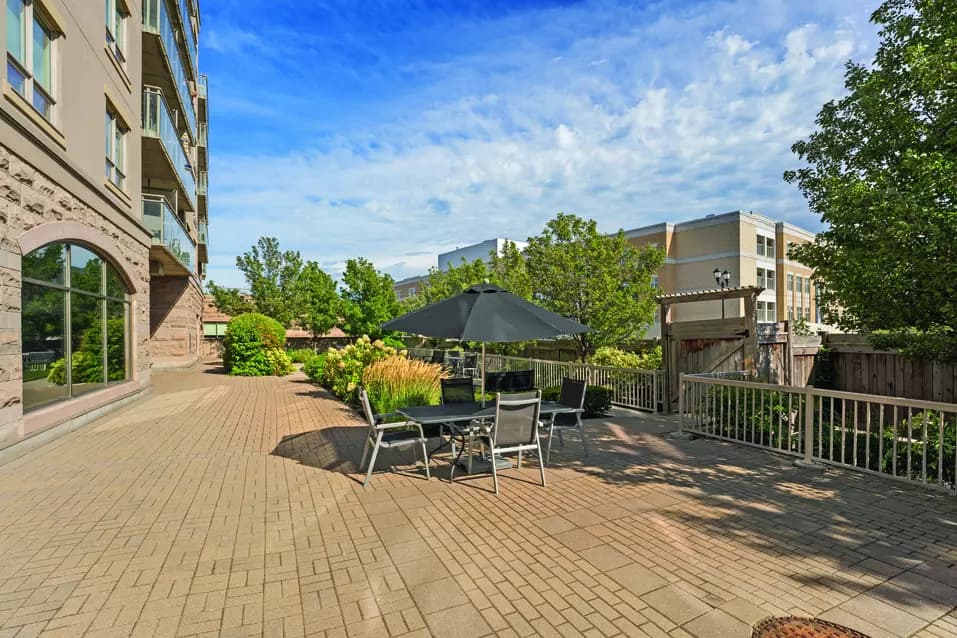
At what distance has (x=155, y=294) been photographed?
64.0 ft

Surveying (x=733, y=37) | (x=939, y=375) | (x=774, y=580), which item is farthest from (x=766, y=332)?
(x=774, y=580)

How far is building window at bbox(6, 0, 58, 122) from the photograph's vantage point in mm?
6877

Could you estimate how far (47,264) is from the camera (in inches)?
309

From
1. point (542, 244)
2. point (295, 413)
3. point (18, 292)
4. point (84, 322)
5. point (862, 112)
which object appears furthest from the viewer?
point (542, 244)

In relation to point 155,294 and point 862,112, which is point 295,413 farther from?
point 155,294

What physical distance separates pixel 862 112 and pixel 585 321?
25.6 ft

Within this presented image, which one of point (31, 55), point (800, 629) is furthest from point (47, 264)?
point (800, 629)

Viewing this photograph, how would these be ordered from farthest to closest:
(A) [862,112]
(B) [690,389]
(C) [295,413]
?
(C) [295,413], (A) [862,112], (B) [690,389]

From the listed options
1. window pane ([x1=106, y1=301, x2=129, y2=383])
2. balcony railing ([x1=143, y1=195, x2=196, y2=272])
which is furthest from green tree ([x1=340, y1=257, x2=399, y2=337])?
window pane ([x1=106, y1=301, x2=129, y2=383])

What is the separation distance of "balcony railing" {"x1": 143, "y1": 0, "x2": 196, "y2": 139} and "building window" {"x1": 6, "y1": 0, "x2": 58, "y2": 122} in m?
7.24

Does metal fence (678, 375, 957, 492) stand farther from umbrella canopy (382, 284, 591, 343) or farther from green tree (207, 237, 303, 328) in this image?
green tree (207, 237, 303, 328)

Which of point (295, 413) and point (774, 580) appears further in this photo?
point (295, 413)

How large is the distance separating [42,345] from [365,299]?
12.8 meters

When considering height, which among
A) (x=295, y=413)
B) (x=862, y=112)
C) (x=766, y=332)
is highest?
(x=862, y=112)
